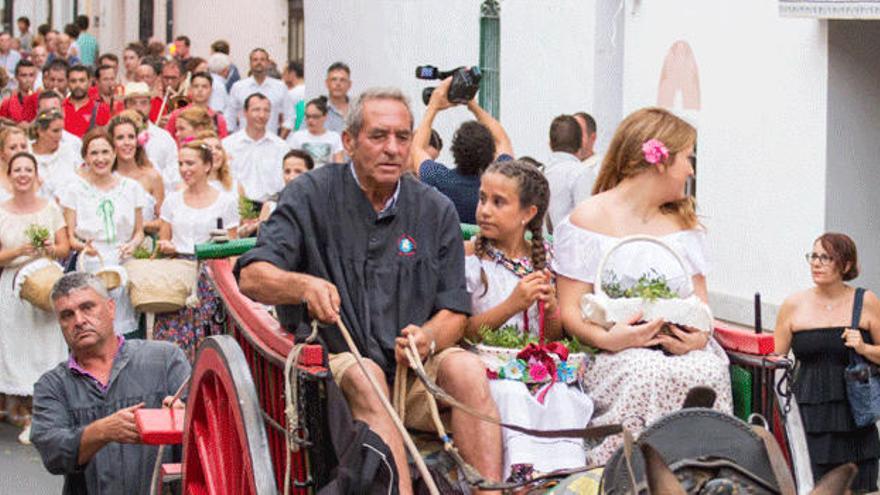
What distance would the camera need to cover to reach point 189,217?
13312mm

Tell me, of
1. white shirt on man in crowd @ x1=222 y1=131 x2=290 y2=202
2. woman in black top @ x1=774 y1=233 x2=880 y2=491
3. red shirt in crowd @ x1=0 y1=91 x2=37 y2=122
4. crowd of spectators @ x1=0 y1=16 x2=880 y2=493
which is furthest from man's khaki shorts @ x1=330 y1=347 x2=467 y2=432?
red shirt in crowd @ x1=0 y1=91 x2=37 y2=122

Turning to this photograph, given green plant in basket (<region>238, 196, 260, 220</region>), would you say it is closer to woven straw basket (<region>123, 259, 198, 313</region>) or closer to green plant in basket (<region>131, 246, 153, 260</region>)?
woven straw basket (<region>123, 259, 198, 313</region>)

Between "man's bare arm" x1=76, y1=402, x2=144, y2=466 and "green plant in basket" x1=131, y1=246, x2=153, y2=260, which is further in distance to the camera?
"green plant in basket" x1=131, y1=246, x2=153, y2=260

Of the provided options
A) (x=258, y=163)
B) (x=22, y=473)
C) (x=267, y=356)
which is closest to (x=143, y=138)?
(x=258, y=163)

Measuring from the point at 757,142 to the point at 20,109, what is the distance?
10.9 m

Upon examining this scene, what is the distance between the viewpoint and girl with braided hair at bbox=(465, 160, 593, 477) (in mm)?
6770

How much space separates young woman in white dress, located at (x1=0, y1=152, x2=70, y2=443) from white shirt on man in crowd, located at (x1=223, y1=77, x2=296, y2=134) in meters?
8.85

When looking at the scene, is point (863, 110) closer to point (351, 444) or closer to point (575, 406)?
point (575, 406)

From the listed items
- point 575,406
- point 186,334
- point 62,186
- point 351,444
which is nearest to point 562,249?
point 575,406

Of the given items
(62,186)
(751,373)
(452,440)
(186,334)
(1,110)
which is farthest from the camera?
(1,110)

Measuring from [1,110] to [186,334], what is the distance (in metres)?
10.6

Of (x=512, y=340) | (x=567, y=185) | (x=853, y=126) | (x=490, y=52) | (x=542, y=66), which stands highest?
(x=490, y=52)

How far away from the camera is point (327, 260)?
672 cm

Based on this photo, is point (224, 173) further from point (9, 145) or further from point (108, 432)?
point (108, 432)
